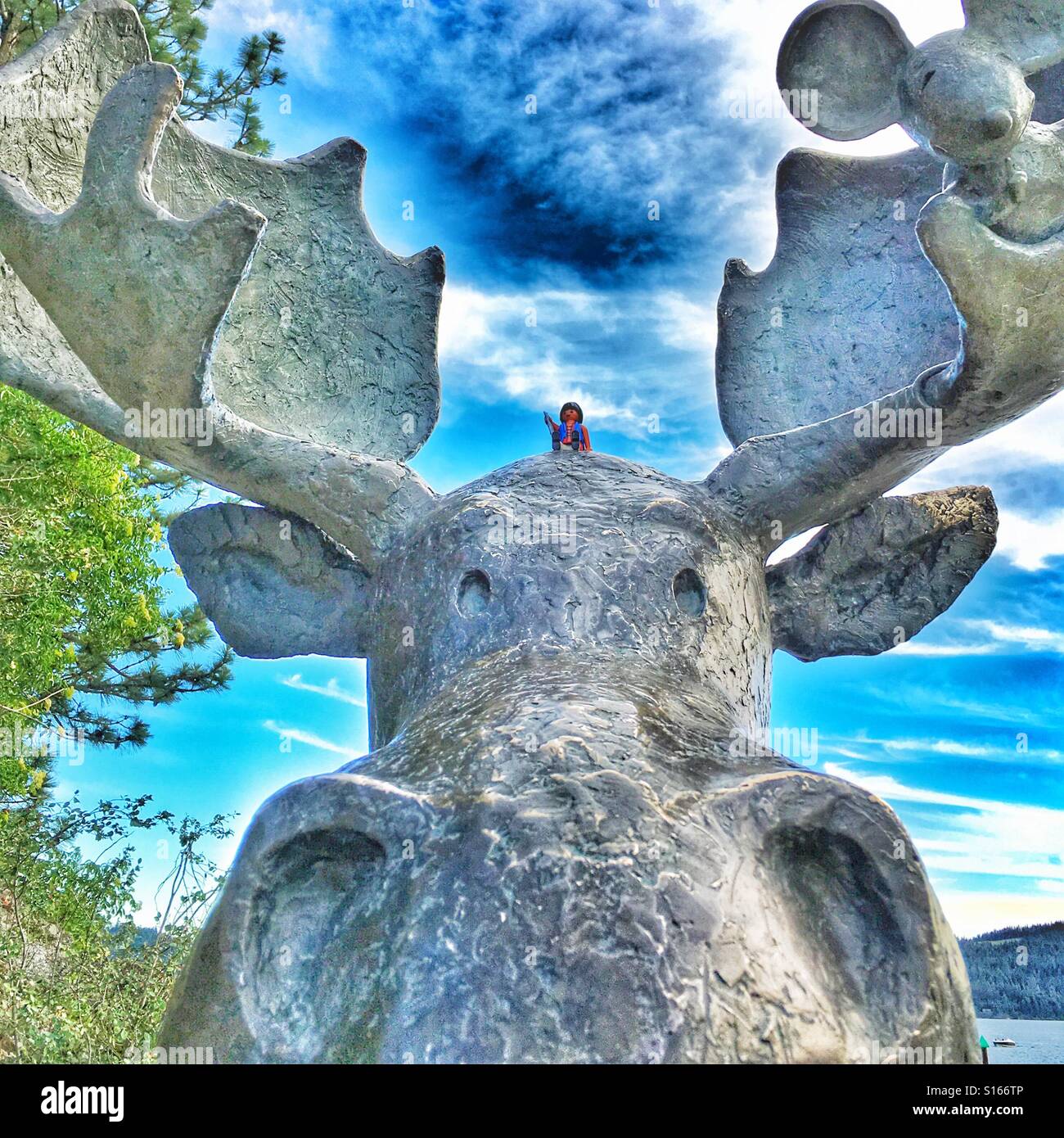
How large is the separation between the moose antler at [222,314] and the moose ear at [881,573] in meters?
1.35

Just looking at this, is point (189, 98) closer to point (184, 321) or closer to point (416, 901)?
point (184, 321)

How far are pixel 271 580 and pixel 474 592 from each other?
126cm

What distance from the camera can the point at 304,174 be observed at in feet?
17.7

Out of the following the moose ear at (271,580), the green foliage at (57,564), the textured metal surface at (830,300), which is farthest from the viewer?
the green foliage at (57,564)

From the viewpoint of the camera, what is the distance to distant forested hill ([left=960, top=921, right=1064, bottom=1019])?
4.30m

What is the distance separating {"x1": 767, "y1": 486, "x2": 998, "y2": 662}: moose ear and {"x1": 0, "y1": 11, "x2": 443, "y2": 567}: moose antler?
1347mm

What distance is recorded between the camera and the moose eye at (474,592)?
3525 millimetres

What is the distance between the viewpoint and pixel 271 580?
4.58 m

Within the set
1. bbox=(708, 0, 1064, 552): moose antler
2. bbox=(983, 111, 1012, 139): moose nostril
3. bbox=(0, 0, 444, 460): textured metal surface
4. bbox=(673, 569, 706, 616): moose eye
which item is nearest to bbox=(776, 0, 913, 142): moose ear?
bbox=(708, 0, 1064, 552): moose antler

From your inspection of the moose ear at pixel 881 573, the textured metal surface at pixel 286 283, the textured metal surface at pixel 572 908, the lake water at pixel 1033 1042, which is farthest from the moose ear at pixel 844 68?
the lake water at pixel 1033 1042

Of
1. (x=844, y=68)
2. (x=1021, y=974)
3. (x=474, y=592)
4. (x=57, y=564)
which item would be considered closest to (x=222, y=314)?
(x=474, y=592)

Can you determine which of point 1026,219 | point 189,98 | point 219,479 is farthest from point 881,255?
point 189,98

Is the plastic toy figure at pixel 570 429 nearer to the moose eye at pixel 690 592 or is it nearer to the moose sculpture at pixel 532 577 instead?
the moose sculpture at pixel 532 577

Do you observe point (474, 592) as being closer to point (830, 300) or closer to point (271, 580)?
point (271, 580)
